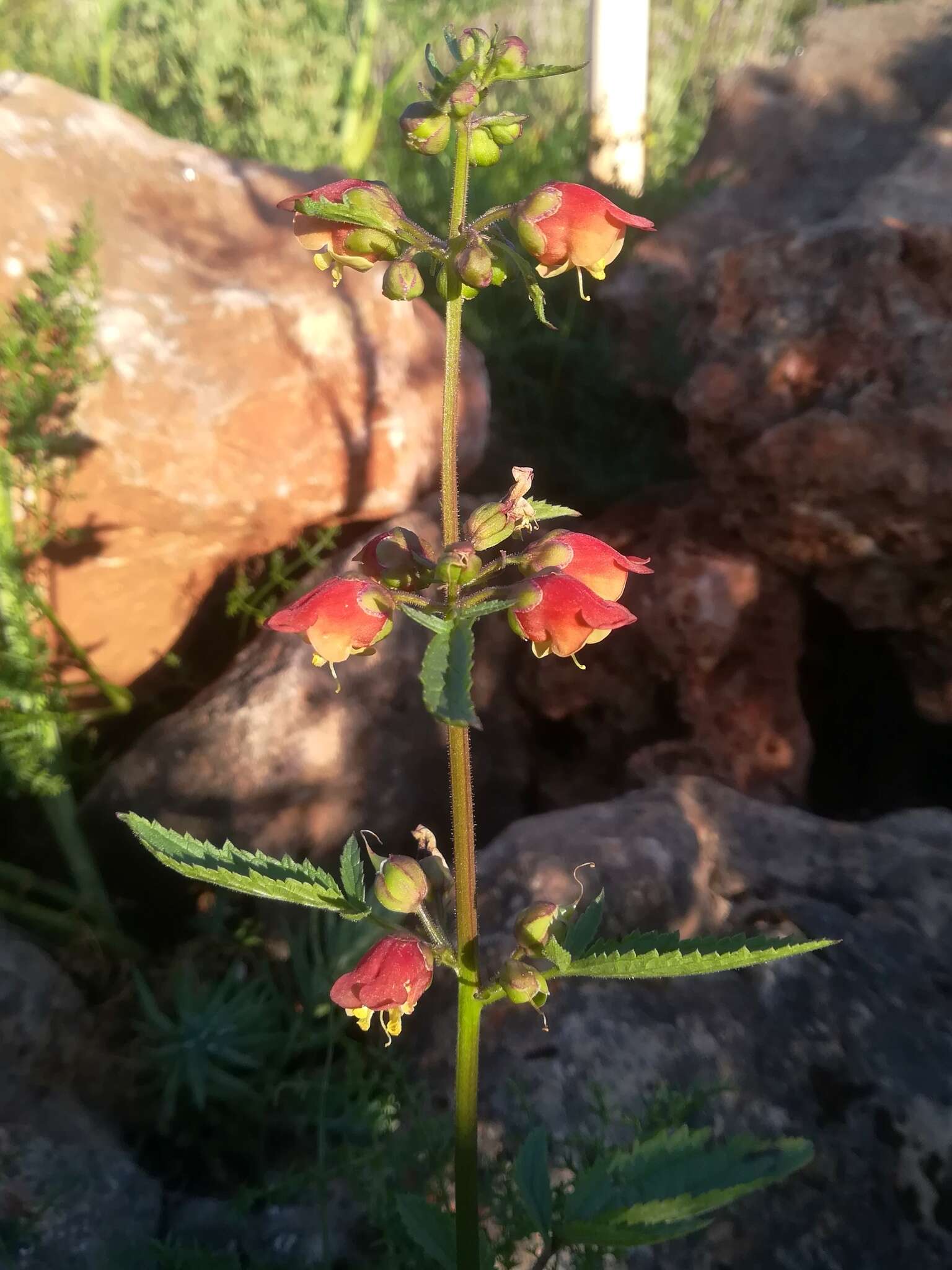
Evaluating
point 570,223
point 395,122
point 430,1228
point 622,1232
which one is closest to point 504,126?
point 570,223

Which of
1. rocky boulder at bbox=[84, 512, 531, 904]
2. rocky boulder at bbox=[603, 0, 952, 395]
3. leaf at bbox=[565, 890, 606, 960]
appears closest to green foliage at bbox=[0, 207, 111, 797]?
rocky boulder at bbox=[84, 512, 531, 904]

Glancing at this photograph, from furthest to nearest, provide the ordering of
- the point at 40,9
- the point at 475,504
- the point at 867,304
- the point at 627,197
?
the point at 40,9 → the point at 627,197 → the point at 475,504 → the point at 867,304

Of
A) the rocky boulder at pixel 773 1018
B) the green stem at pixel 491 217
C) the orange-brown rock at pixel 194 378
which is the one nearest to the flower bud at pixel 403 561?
the green stem at pixel 491 217

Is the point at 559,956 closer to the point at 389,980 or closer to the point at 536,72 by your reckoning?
the point at 389,980

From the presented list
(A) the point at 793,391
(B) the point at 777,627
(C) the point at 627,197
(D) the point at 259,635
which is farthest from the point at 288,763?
(C) the point at 627,197

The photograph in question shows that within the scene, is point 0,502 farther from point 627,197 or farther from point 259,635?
point 627,197

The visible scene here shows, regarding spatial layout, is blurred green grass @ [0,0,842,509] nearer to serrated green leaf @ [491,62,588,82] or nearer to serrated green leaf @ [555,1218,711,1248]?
serrated green leaf @ [491,62,588,82]

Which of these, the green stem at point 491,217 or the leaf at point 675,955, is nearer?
the leaf at point 675,955

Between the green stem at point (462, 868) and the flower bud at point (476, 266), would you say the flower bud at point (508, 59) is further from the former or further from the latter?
the flower bud at point (476, 266)
